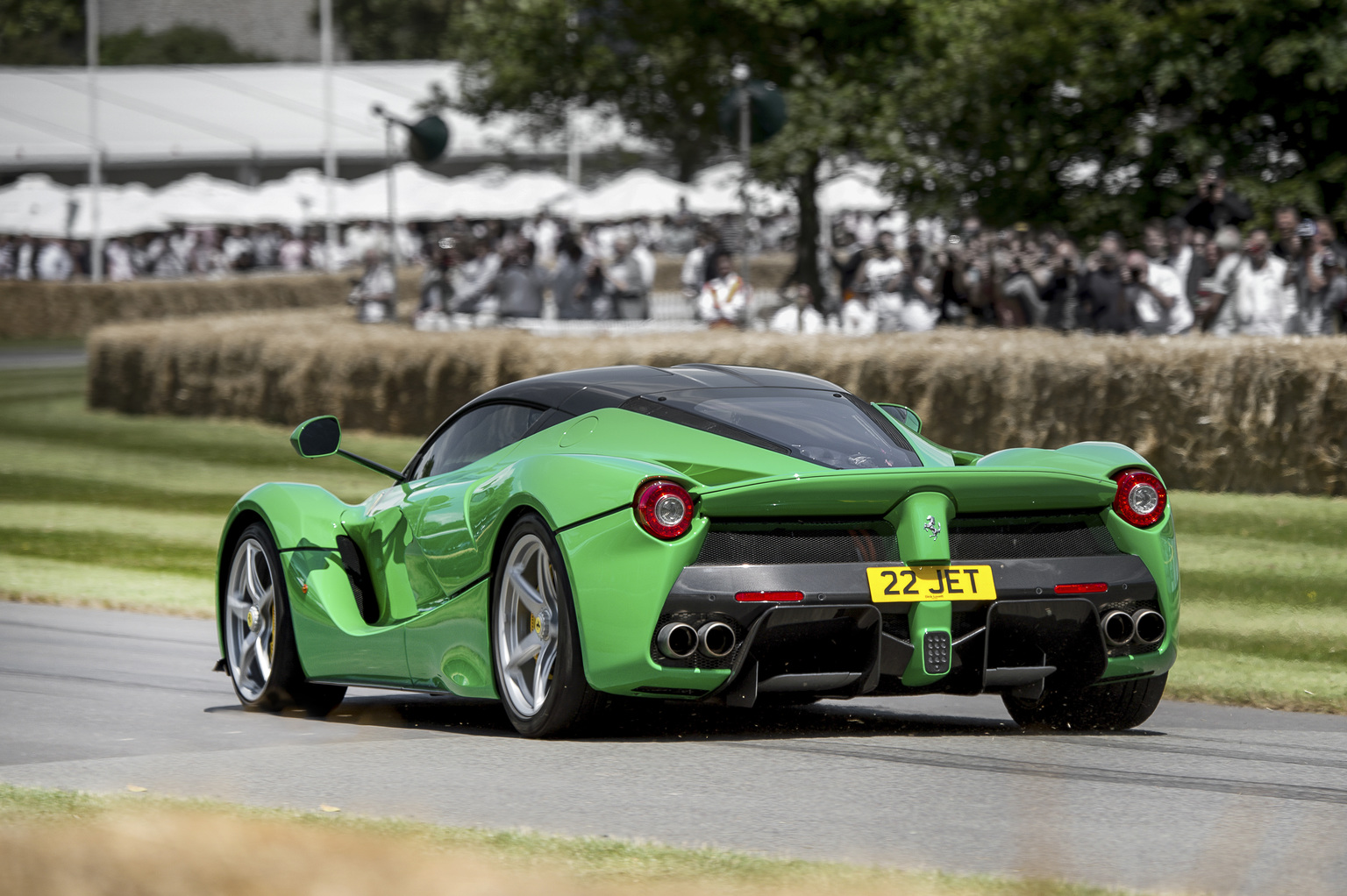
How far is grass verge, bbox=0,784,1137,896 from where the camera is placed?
349 centimetres

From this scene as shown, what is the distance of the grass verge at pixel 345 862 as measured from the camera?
3.49 metres

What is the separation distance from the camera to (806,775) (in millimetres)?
5801

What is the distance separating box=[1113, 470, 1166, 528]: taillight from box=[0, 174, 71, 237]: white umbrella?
45.9 m

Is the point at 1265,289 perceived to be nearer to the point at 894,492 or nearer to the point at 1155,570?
the point at 1155,570

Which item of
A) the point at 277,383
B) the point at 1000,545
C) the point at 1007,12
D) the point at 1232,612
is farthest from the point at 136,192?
the point at 1000,545

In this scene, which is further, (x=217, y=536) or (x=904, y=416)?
(x=217, y=536)

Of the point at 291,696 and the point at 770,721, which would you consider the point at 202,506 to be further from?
the point at 770,721

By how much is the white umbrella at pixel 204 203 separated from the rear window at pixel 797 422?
147 ft

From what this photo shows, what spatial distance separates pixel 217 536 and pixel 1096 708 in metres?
9.79

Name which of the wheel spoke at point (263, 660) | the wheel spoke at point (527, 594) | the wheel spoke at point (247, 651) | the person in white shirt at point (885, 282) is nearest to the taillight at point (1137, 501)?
the wheel spoke at point (527, 594)

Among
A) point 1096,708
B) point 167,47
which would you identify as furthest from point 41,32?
point 1096,708

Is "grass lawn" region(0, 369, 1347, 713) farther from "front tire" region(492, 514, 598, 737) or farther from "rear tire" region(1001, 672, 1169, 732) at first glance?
"front tire" region(492, 514, 598, 737)

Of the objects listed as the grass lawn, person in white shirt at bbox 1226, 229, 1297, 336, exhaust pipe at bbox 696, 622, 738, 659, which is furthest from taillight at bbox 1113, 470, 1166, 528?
person in white shirt at bbox 1226, 229, 1297, 336

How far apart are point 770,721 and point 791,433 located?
1186mm
